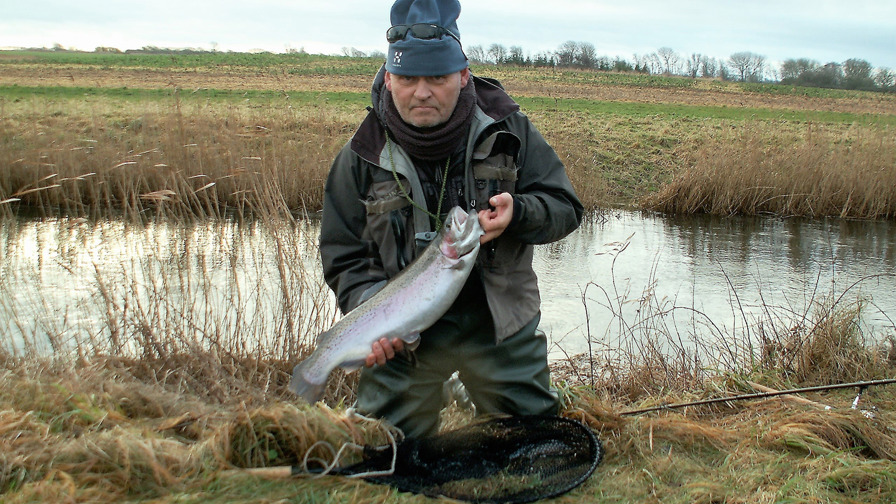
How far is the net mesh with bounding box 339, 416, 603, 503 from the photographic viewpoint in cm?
270

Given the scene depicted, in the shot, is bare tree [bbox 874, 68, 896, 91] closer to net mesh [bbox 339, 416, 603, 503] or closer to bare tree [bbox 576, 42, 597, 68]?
bare tree [bbox 576, 42, 597, 68]

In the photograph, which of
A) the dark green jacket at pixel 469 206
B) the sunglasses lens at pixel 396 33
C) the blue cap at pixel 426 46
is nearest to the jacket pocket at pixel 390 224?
the dark green jacket at pixel 469 206

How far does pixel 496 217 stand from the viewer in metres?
2.87

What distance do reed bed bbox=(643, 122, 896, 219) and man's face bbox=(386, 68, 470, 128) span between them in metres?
11.7

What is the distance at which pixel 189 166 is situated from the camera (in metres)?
10.1

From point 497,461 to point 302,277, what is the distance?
2862mm

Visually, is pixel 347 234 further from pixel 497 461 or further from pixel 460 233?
pixel 497 461

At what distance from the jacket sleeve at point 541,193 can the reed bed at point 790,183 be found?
11288mm

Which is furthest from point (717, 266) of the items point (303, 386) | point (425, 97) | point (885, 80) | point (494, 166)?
point (885, 80)

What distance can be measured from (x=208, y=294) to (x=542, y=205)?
336cm

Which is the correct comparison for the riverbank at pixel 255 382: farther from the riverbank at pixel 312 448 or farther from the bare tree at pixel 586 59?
the bare tree at pixel 586 59

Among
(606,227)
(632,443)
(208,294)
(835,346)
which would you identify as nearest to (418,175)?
(632,443)

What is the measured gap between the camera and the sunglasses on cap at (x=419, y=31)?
303 centimetres

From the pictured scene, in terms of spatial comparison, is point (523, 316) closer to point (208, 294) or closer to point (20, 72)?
point (208, 294)
